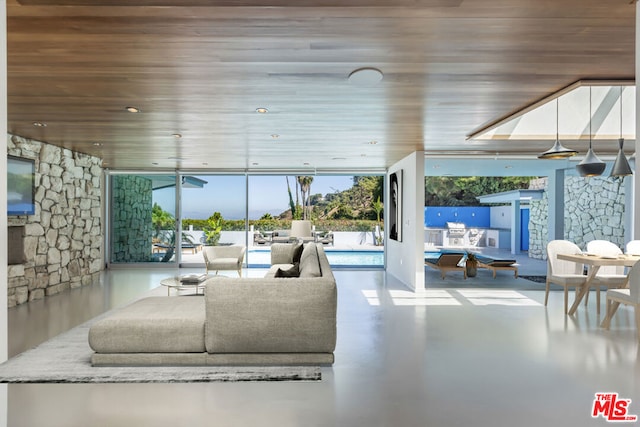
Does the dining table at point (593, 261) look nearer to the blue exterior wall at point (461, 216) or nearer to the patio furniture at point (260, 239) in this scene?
the patio furniture at point (260, 239)

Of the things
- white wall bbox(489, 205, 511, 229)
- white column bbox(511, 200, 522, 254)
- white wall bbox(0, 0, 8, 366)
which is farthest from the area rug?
white wall bbox(489, 205, 511, 229)

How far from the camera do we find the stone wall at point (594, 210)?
954 centimetres

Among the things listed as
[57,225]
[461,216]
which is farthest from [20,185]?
[461,216]

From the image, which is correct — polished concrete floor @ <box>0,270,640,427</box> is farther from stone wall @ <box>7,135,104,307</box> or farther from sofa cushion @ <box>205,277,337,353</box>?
stone wall @ <box>7,135,104,307</box>

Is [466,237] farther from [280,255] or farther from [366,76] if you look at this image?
[366,76]

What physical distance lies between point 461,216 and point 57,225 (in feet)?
53.1

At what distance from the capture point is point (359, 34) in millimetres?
2512

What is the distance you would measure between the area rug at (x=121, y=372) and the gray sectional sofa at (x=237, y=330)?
0.23 feet

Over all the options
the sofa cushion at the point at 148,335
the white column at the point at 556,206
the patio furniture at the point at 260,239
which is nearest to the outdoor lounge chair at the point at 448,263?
the white column at the point at 556,206

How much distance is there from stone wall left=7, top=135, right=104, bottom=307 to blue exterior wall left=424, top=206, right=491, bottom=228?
1413cm

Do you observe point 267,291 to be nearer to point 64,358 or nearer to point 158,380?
point 158,380

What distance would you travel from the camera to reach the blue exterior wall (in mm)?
18281

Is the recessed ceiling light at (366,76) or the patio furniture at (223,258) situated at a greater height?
the recessed ceiling light at (366,76)

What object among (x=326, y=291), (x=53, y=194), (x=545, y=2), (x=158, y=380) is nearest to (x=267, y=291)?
(x=326, y=291)
